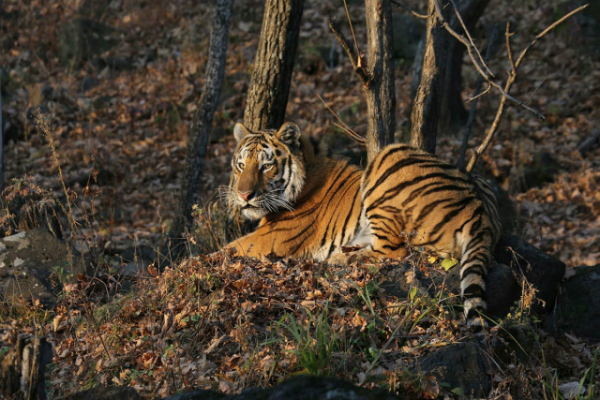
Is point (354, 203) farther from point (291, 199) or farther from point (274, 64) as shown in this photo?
point (274, 64)

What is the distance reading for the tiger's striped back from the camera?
17.9ft

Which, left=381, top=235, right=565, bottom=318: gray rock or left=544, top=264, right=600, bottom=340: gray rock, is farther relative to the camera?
left=544, top=264, right=600, bottom=340: gray rock

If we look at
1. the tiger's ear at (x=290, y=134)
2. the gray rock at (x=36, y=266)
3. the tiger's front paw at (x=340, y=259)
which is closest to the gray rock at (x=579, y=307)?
the tiger's front paw at (x=340, y=259)

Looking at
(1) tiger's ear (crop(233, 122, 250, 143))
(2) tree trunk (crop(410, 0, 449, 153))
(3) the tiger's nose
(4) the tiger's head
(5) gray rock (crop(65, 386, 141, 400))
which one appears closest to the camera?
(5) gray rock (crop(65, 386, 141, 400))

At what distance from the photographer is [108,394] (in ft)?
11.5

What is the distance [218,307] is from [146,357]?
637 millimetres

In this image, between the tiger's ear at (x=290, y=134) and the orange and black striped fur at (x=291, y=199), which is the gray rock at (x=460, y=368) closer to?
the orange and black striped fur at (x=291, y=199)

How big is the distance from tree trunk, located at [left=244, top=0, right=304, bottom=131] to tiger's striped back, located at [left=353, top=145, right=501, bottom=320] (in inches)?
70.0

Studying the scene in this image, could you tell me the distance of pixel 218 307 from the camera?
15.1 ft

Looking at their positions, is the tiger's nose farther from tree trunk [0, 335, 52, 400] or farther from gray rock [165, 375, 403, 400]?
gray rock [165, 375, 403, 400]

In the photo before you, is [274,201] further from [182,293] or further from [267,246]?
[182,293]

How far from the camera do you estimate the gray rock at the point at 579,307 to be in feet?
16.6

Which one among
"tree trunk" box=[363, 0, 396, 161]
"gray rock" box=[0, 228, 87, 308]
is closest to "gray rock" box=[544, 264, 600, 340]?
"tree trunk" box=[363, 0, 396, 161]

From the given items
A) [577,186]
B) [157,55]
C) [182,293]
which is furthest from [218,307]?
[157,55]
